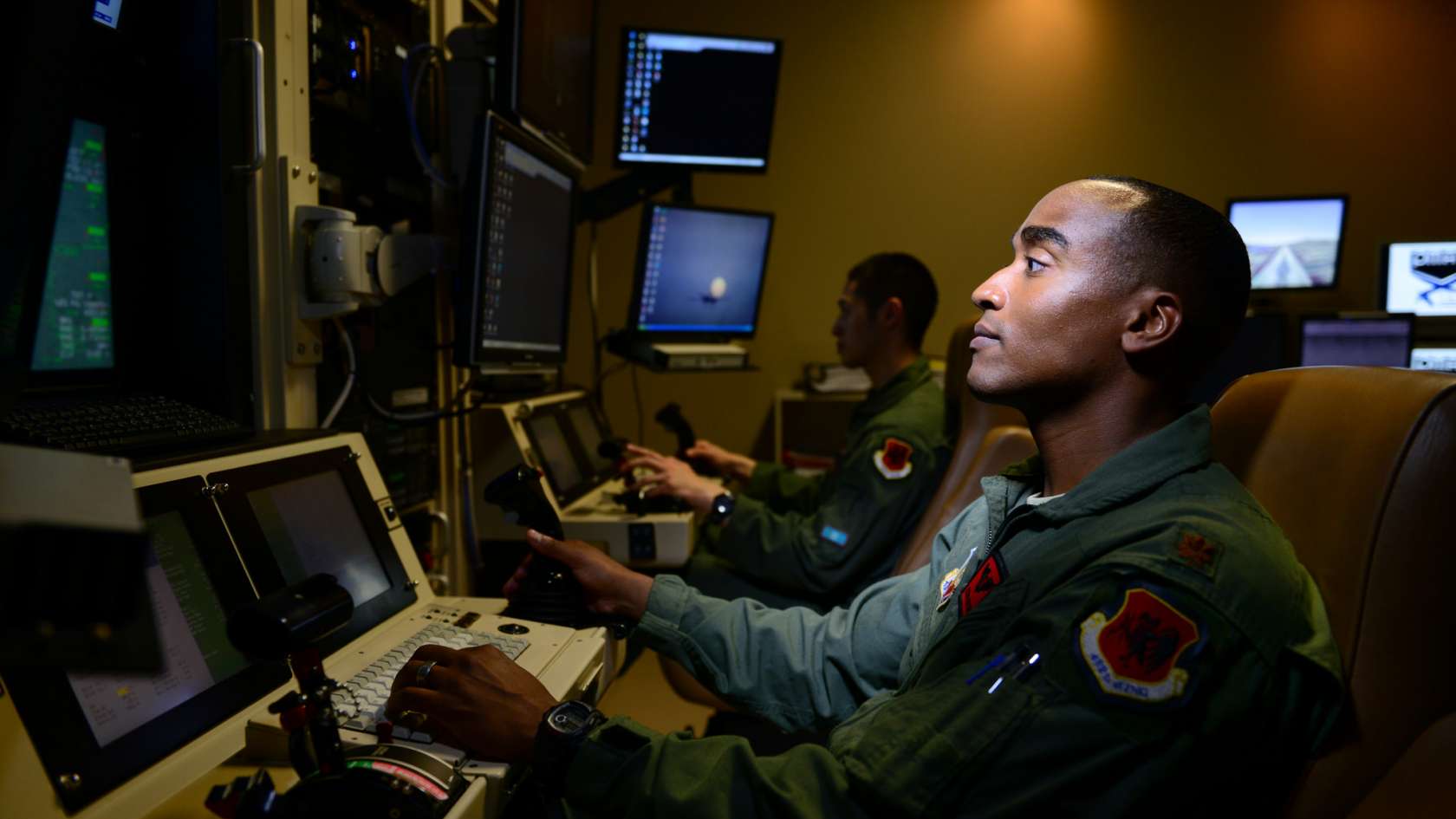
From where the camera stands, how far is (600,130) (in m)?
3.93

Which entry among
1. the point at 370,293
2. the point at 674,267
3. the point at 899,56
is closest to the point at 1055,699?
the point at 370,293

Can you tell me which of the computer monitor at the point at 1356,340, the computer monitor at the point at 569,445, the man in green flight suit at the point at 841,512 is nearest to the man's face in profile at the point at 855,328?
the man in green flight suit at the point at 841,512

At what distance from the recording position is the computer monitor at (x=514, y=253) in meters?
1.56

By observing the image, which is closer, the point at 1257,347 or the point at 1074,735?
the point at 1074,735

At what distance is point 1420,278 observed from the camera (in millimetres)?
3766

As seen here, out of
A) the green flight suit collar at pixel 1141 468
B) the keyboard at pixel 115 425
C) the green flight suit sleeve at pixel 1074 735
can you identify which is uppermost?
the green flight suit collar at pixel 1141 468

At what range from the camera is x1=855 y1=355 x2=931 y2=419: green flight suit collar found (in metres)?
2.33

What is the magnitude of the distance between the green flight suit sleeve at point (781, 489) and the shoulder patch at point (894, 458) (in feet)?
1.69

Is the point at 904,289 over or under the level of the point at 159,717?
over

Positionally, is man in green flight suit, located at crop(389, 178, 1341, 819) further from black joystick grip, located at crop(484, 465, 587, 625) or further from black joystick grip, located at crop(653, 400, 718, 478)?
black joystick grip, located at crop(653, 400, 718, 478)

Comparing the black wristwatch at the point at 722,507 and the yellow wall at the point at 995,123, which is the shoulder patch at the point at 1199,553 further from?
the yellow wall at the point at 995,123

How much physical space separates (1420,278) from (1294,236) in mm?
585

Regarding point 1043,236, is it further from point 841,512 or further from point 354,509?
point 841,512

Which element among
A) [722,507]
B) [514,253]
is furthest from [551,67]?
[722,507]
